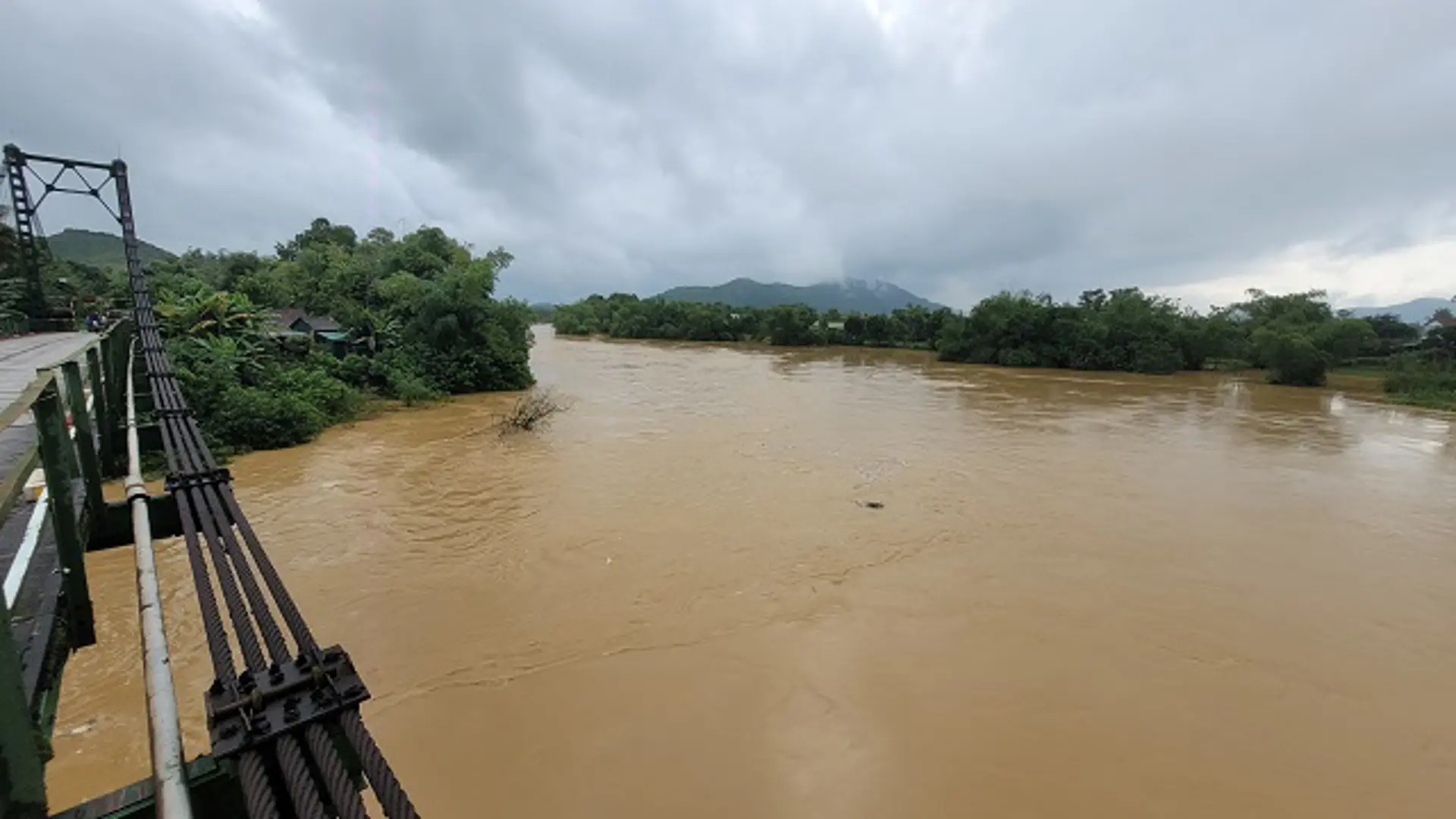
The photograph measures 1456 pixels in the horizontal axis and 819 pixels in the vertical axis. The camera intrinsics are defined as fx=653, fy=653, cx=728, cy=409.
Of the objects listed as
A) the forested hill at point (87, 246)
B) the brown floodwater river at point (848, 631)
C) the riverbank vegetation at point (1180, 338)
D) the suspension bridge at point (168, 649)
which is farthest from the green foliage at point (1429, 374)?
the forested hill at point (87, 246)

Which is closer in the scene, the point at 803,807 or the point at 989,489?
the point at 803,807

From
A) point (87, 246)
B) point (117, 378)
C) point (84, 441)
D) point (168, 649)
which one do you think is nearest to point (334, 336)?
point (117, 378)

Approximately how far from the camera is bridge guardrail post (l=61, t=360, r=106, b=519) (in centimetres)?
279

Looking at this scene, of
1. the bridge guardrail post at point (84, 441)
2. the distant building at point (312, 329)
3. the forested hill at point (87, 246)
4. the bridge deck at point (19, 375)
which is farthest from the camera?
the forested hill at point (87, 246)

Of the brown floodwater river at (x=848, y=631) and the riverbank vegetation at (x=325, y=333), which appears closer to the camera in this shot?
the brown floodwater river at (x=848, y=631)

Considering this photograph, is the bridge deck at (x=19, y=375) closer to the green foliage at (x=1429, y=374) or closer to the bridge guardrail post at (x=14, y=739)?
the bridge guardrail post at (x=14, y=739)

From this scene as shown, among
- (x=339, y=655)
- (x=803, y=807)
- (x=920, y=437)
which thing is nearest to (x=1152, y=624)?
(x=803, y=807)

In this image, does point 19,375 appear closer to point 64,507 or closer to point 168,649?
point 64,507

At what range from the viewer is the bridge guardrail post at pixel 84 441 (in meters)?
2.79

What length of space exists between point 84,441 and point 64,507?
0.92 metres

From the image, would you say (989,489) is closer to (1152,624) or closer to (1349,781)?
(1152,624)

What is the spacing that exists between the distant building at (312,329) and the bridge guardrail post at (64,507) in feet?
51.7

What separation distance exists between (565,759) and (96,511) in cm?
286

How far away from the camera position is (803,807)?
390 centimetres
